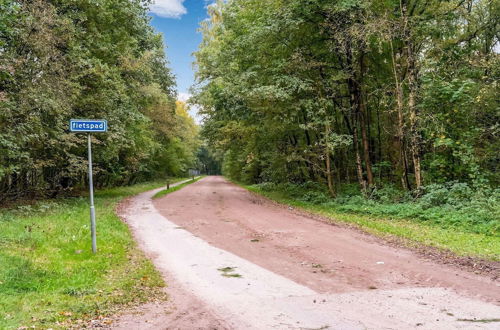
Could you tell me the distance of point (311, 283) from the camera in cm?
657

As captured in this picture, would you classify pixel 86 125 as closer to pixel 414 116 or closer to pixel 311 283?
pixel 311 283

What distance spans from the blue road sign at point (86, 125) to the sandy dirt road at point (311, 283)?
3.17 m

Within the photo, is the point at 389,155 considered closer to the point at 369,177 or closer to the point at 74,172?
the point at 369,177

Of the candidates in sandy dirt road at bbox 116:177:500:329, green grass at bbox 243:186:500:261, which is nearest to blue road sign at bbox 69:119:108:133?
sandy dirt road at bbox 116:177:500:329

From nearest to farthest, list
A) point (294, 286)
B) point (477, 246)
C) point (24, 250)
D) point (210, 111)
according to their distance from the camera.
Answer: point (294, 286) → point (24, 250) → point (477, 246) → point (210, 111)

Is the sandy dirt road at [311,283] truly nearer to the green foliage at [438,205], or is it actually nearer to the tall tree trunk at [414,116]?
the green foliage at [438,205]

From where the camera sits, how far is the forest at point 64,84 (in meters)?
12.4

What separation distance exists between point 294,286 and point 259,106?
47.0ft

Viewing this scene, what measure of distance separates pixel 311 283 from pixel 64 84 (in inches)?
490

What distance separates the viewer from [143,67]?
21.9 m

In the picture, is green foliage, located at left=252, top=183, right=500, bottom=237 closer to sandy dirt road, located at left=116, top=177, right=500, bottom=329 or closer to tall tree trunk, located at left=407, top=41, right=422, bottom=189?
tall tree trunk, located at left=407, top=41, right=422, bottom=189

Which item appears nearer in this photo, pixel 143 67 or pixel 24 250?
pixel 24 250

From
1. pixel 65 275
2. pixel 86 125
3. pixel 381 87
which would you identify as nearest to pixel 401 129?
pixel 381 87

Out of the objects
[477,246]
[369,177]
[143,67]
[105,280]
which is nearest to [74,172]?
[143,67]
